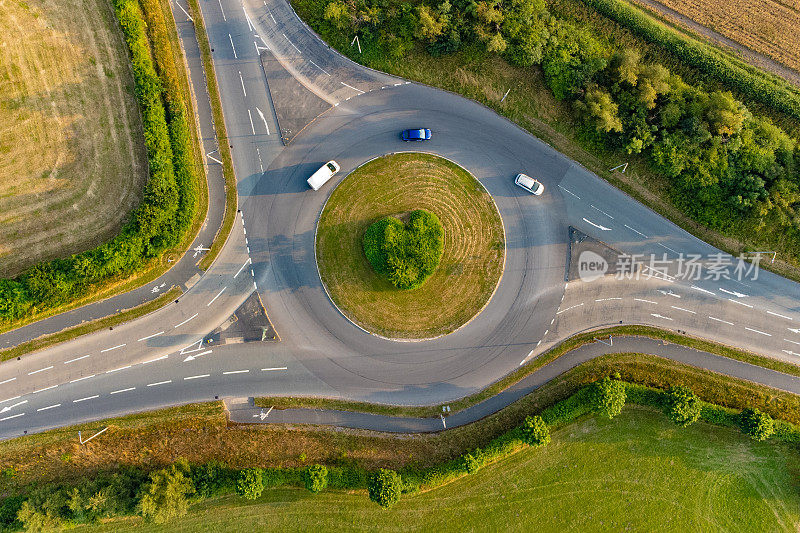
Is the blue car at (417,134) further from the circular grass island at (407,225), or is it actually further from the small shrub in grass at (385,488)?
the small shrub in grass at (385,488)

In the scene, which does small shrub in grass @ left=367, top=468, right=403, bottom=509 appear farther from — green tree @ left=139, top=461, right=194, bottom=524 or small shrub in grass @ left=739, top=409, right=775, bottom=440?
small shrub in grass @ left=739, top=409, right=775, bottom=440

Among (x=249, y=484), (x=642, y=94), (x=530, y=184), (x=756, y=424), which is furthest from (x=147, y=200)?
(x=756, y=424)

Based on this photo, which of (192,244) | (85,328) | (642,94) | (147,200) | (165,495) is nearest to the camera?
(165,495)

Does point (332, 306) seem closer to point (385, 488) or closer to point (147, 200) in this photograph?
point (385, 488)

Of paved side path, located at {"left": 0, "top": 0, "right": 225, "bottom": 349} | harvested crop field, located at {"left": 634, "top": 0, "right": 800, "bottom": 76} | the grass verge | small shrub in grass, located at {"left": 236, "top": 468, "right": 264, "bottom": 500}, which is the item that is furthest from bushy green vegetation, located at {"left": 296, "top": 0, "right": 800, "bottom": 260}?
small shrub in grass, located at {"left": 236, "top": 468, "right": 264, "bottom": 500}

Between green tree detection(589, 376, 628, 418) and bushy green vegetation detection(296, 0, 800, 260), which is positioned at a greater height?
bushy green vegetation detection(296, 0, 800, 260)

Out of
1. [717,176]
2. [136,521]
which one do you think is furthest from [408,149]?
[136,521]

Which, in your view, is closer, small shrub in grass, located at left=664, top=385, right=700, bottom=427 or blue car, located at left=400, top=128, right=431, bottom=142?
small shrub in grass, located at left=664, top=385, right=700, bottom=427
